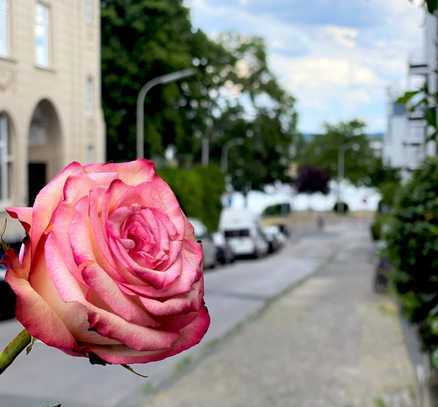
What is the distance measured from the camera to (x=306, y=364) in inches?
311

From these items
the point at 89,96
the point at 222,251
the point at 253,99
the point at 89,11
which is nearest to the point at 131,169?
the point at 89,11

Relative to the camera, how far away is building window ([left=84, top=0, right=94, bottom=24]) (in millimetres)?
923

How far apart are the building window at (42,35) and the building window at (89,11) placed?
0.07m

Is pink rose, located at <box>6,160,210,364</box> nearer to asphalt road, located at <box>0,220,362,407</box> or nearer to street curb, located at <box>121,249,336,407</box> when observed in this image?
asphalt road, located at <box>0,220,362,407</box>

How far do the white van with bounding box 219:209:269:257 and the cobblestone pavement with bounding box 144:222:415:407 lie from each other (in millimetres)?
8492

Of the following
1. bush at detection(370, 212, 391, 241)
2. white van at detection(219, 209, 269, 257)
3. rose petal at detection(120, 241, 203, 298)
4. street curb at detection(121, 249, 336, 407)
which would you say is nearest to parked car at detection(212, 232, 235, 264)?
white van at detection(219, 209, 269, 257)

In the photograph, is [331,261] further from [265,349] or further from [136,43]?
[136,43]

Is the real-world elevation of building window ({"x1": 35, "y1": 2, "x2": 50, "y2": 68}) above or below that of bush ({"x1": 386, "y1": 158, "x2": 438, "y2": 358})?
above

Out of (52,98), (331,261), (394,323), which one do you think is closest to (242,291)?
(394,323)

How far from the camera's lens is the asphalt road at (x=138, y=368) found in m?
1.73

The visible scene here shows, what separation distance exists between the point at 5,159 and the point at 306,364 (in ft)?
24.2

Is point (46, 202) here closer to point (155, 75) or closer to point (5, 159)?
point (5, 159)

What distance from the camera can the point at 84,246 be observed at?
35 cm

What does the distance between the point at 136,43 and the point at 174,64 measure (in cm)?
22
